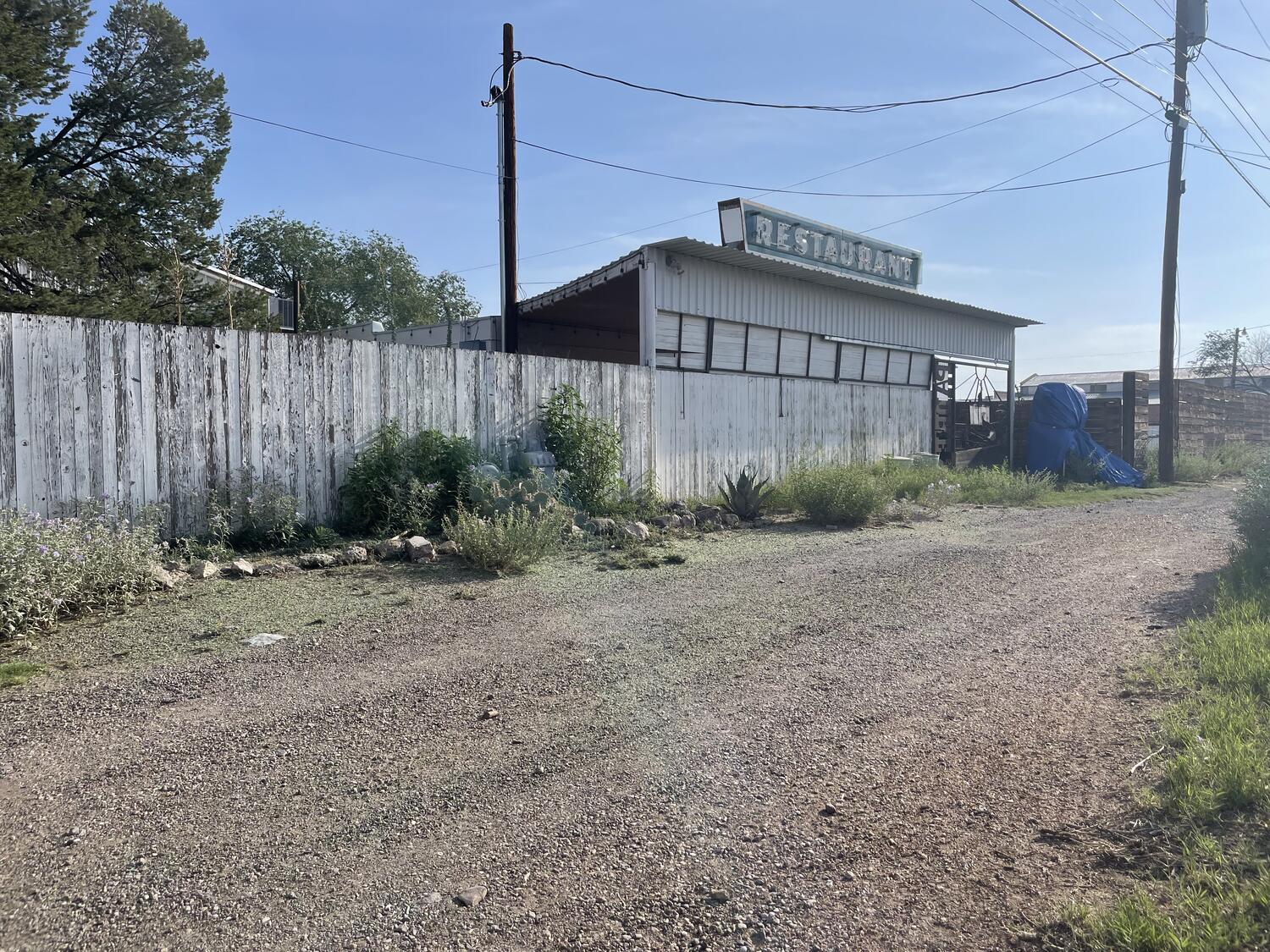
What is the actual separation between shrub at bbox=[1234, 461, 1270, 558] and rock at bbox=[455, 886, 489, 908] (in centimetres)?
747

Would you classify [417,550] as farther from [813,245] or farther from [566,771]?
[813,245]

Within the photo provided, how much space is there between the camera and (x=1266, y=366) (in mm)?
55594

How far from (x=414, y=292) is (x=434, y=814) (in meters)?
42.4

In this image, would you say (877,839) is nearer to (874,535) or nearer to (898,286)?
(874,535)

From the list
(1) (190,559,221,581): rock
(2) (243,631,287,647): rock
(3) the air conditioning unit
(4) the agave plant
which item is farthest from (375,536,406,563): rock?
(3) the air conditioning unit

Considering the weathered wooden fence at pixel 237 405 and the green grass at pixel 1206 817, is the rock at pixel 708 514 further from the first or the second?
the green grass at pixel 1206 817

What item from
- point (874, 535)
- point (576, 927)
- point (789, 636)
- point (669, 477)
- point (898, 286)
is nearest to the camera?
point (576, 927)

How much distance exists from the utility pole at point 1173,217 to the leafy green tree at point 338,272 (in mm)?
31012

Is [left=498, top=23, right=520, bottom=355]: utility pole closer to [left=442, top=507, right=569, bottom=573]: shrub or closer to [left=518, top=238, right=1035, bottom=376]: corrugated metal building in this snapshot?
[left=518, top=238, right=1035, bottom=376]: corrugated metal building

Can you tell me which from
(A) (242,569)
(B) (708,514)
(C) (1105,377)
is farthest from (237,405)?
(C) (1105,377)

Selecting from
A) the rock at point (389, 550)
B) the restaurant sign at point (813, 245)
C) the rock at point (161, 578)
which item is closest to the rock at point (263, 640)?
the rock at point (161, 578)

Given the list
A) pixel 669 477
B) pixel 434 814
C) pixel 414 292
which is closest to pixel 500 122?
pixel 669 477

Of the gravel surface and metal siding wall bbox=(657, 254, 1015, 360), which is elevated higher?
metal siding wall bbox=(657, 254, 1015, 360)

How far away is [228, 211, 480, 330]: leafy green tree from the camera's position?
42353mm
